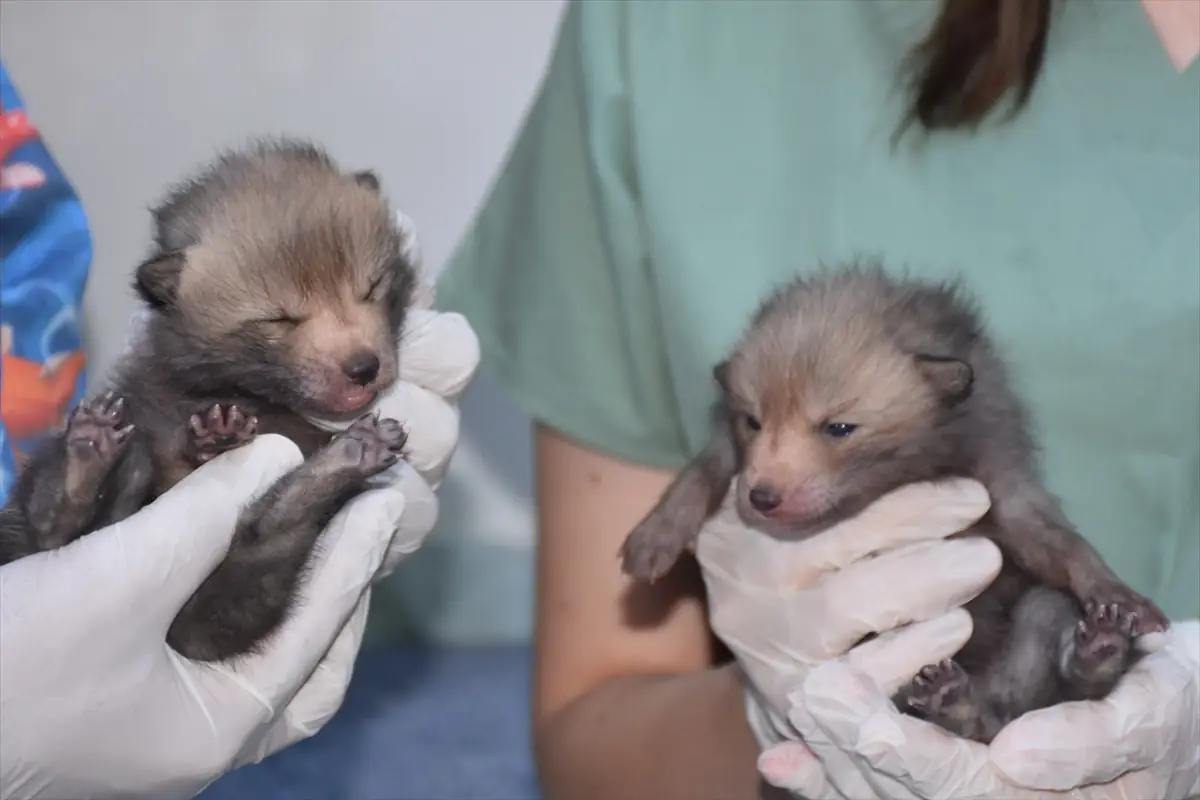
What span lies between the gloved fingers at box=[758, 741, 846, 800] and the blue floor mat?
1.08 meters

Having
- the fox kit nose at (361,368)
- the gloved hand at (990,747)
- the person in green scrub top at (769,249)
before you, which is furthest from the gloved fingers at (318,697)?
the gloved hand at (990,747)

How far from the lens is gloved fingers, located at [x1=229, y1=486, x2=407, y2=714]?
1.22 metres

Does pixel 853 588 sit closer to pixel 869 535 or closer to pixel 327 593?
pixel 869 535

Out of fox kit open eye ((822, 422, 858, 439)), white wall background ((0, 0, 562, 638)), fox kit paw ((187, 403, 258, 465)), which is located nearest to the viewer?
fox kit paw ((187, 403, 258, 465))

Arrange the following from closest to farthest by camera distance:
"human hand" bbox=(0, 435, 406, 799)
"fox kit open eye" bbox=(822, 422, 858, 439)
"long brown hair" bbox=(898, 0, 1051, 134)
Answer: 1. "human hand" bbox=(0, 435, 406, 799)
2. "fox kit open eye" bbox=(822, 422, 858, 439)
3. "long brown hair" bbox=(898, 0, 1051, 134)

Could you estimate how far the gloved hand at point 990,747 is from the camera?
4.06ft

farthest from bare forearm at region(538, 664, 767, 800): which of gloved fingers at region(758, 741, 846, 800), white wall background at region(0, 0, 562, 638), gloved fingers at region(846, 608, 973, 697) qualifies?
white wall background at region(0, 0, 562, 638)

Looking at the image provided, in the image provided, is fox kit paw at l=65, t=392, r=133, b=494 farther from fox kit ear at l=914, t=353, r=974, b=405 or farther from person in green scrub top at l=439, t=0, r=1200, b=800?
fox kit ear at l=914, t=353, r=974, b=405

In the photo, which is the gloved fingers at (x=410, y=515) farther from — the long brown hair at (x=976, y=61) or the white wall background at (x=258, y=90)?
the white wall background at (x=258, y=90)

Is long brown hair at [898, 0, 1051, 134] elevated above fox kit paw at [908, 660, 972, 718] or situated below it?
above

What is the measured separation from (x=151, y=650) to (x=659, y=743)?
68cm

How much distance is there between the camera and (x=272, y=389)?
128cm

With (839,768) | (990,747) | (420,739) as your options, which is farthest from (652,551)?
(420,739)

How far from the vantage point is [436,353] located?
1489 millimetres
